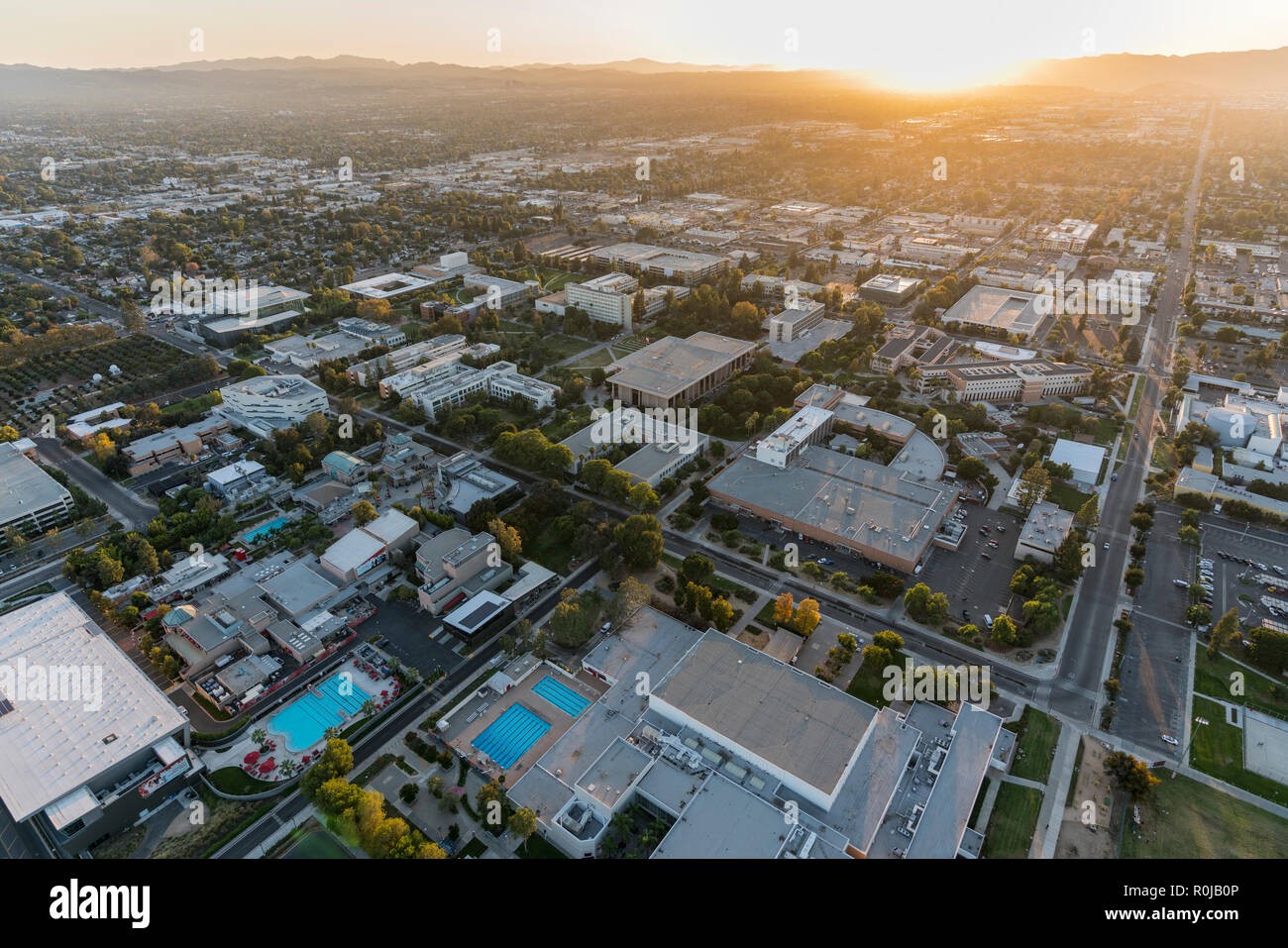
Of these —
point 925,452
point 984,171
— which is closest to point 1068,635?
point 925,452

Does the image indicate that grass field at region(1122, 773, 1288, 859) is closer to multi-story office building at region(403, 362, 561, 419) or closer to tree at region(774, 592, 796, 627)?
tree at region(774, 592, 796, 627)

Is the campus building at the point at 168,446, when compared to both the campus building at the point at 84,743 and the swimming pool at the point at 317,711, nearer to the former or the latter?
the campus building at the point at 84,743

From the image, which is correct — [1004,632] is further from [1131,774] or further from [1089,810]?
[1089,810]

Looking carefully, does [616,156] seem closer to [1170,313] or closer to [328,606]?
[1170,313]

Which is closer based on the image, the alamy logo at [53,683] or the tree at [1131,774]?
the tree at [1131,774]

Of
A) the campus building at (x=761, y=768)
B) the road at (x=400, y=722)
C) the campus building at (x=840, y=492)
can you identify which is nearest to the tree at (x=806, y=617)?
the campus building at (x=761, y=768)

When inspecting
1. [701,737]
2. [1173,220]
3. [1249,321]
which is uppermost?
[1173,220]
